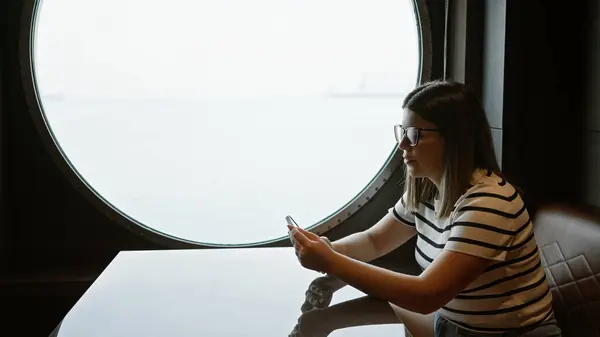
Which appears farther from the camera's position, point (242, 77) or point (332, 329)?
point (242, 77)

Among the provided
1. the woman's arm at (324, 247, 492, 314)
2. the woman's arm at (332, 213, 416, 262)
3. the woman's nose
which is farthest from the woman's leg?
the woman's nose

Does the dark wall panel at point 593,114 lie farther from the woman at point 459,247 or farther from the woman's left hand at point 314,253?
the woman's left hand at point 314,253

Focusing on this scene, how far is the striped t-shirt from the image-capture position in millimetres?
1444

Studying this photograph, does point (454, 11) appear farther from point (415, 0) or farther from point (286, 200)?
point (286, 200)

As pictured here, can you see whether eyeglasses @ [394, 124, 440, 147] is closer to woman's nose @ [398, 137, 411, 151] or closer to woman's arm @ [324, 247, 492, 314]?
woman's nose @ [398, 137, 411, 151]

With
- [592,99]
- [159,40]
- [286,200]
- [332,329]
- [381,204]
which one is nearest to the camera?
[332,329]

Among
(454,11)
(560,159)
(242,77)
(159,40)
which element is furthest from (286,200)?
(560,159)

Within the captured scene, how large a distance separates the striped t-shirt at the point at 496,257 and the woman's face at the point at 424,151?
96 mm

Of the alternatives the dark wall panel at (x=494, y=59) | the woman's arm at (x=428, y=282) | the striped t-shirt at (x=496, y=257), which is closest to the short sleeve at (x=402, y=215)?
the striped t-shirt at (x=496, y=257)

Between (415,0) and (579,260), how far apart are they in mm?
1365

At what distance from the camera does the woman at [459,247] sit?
1424mm

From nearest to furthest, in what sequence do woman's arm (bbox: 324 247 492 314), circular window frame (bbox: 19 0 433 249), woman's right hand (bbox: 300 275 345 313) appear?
woman's arm (bbox: 324 247 492 314), woman's right hand (bbox: 300 275 345 313), circular window frame (bbox: 19 0 433 249)

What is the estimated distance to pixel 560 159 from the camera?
7.29 feet

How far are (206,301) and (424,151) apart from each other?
2.15ft
